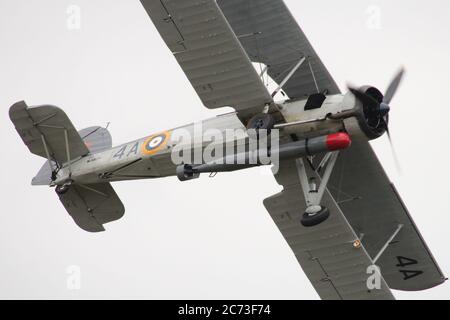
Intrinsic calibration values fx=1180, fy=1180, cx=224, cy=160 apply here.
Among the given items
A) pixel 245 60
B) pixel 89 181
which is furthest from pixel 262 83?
pixel 89 181

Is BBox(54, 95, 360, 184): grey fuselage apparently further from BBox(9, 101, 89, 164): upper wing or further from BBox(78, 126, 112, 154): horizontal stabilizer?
BBox(78, 126, 112, 154): horizontal stabilizer

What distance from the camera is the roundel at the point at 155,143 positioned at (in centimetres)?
2736

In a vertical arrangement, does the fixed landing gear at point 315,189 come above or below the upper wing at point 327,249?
above

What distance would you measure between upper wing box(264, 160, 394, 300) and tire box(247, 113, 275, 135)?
2.63 meters

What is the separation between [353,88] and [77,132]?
7.47m

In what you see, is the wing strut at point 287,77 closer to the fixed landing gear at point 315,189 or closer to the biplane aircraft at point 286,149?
the biplane aircraft at point 286,149

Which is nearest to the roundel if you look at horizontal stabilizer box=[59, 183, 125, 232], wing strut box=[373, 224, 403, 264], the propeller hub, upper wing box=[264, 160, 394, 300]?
horizontal stabilizer box=[59, 183, 125, 232]

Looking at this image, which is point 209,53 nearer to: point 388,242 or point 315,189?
point 315,189

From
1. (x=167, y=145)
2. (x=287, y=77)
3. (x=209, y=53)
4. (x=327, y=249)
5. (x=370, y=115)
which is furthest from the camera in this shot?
(x=327, y=249)

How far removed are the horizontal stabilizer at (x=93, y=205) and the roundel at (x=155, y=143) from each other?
2298 millimetres

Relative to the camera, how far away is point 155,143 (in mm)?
27516

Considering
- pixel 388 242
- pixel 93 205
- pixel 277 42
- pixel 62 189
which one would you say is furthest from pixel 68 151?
pixel 388 242

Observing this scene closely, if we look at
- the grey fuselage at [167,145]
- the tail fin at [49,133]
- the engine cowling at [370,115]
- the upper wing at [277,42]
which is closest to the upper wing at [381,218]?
the engine cowling at [370,115]

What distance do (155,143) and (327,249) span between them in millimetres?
5053
